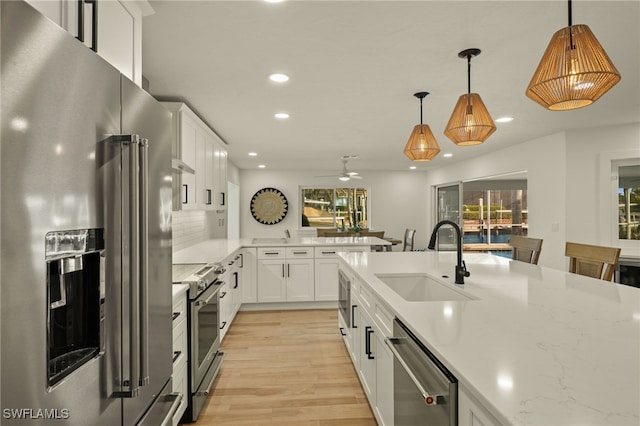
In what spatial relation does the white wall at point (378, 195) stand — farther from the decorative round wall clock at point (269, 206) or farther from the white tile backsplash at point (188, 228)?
the white tile backsplash at point (188, 228)

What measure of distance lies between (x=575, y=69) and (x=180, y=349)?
230 cm

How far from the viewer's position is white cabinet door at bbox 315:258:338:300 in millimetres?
4734

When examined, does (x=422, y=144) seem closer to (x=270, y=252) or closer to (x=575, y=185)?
(x=270, y=252)

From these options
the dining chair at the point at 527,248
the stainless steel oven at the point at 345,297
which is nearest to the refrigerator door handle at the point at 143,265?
the stainless steel oven at the point at 345,297

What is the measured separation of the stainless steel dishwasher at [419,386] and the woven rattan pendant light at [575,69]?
1.13 m

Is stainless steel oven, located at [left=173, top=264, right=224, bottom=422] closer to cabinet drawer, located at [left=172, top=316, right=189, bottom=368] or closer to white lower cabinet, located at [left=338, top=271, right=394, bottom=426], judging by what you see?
cabinet drawer, located at [left=172, top=316, right=189, bottom=368]

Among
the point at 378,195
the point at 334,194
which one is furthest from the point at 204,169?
the point at 378,195

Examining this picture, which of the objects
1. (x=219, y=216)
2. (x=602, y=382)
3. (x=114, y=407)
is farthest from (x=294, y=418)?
(x=219, y=216)

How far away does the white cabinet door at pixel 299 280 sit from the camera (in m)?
4.70

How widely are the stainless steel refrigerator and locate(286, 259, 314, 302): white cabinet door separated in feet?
11.3

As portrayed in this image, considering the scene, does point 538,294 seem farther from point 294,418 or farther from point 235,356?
point 235,356

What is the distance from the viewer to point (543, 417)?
0.70 metres

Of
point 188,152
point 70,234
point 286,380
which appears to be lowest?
point 286,380

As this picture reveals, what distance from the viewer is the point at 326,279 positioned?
475cm
